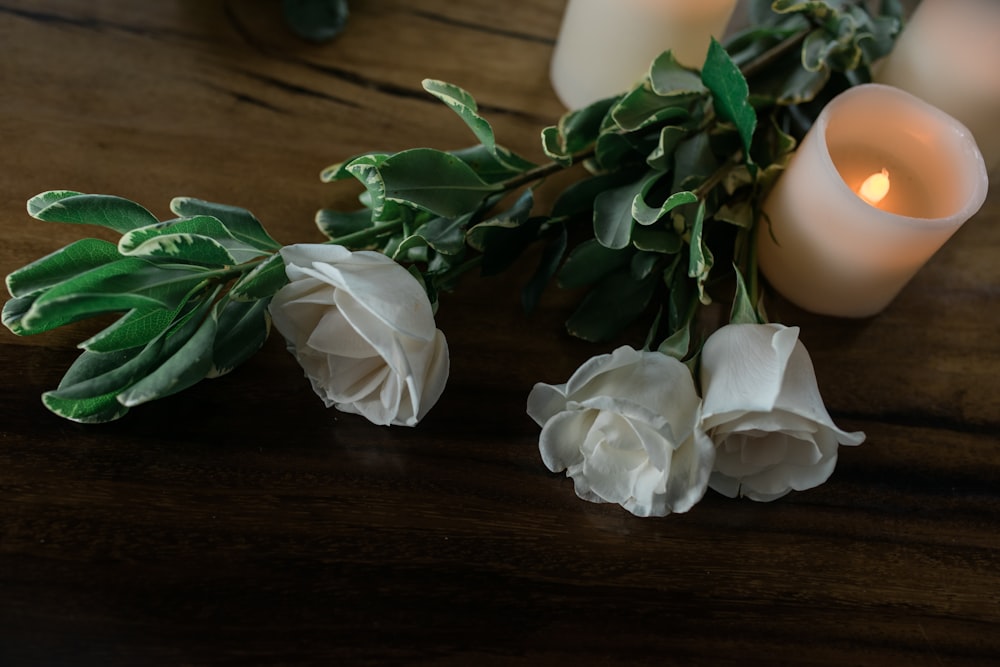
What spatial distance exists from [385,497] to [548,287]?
15 cm

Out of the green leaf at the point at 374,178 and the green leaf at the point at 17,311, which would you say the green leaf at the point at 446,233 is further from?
the green leaf at the point at 17,311

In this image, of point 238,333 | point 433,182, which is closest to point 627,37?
point 433,182

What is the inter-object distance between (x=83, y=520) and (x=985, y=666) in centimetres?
40

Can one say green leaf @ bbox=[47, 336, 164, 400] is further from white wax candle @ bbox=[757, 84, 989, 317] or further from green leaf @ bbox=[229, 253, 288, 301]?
white wax candle @ bbox=[757, 84, 989, 317]

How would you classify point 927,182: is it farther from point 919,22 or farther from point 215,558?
point 215,558

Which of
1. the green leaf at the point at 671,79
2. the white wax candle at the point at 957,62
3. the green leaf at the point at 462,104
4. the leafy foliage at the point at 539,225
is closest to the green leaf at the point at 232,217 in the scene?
the leafy foliage at the point at 539,225

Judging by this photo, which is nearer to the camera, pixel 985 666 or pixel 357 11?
pixel 985 666

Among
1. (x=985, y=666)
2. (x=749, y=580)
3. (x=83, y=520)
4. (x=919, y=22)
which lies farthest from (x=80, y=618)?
(x=919, y=22)

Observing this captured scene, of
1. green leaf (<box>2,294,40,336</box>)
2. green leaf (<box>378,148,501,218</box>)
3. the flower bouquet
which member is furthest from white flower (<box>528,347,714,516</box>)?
green leaf (<box>2,294,40,336</box>)

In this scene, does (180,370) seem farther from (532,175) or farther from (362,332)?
(532,175)

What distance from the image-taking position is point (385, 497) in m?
0.42

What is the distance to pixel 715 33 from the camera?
54cm

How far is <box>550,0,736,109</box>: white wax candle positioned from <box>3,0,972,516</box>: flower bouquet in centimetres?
5

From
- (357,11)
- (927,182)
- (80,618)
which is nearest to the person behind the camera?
(80,618)
